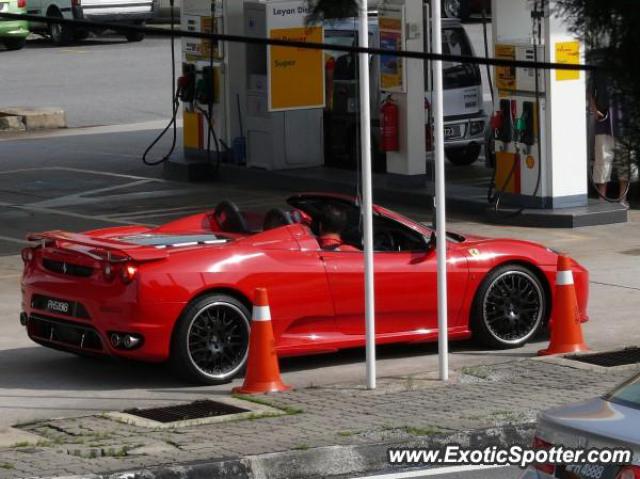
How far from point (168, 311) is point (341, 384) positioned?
1.36 m

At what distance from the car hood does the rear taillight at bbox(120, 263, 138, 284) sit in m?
4.55

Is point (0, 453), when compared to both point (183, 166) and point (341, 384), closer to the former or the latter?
point (341, 384)

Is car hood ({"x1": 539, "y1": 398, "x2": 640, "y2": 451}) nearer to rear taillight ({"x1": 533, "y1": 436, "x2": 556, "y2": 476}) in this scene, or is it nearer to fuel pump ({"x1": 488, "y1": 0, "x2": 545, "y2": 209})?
rear taillight ({"x1": 533, "y1": 436, "x2": 556, "y2": 476})

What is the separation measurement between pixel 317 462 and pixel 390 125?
441 inches

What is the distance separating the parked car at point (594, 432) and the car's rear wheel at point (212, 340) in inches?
175

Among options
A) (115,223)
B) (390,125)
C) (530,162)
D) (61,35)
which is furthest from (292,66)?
(61,35)

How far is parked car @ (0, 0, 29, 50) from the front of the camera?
124ft

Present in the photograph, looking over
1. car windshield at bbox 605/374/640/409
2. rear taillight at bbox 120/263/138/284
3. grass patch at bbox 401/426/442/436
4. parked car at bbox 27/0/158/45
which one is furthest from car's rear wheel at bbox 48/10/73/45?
car windshield at bbox 605/374/640/409

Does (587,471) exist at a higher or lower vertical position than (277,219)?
lower

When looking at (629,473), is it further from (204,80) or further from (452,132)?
(204,80)

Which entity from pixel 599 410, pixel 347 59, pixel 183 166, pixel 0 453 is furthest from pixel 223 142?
pixel 599 410

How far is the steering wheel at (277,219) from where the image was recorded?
1202 centimetres

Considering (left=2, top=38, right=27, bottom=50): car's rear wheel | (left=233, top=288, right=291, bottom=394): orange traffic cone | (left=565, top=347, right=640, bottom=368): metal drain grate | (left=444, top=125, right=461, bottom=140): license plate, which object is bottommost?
(left=565, top=347, right=640, bottom=368): metal drain grate

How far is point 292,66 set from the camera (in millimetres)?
20875
